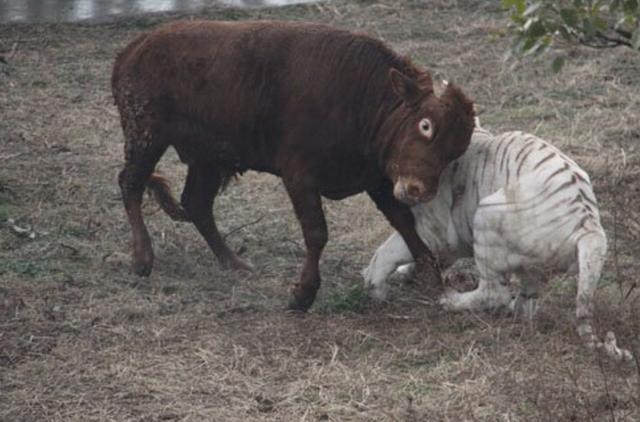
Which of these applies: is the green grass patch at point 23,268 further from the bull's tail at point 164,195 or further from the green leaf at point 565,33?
the green leaf at point 565,33

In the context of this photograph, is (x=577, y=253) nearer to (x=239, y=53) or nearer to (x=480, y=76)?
(x=239, y=53)

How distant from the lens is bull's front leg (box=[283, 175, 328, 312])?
7645 millimetres

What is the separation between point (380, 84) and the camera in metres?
7.59

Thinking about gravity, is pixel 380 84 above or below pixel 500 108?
above

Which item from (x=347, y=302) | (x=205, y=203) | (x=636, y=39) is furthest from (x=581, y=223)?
(x=205, y=203)

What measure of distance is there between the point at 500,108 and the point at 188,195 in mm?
3817

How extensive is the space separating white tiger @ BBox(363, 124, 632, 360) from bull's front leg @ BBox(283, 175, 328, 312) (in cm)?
33

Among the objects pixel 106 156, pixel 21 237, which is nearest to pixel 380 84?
pixel 21 237

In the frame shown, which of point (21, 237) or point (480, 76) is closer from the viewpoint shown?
point (21, 237)

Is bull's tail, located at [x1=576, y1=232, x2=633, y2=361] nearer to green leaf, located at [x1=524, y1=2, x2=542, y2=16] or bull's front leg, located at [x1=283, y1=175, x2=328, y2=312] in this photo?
bull's front leg, located at [x1=283, y1=175, x2=328, y2=312]

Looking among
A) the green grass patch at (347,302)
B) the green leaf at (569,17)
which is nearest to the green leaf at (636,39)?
the green leaf at (569,17)

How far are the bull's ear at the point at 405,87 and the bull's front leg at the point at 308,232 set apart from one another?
69cm

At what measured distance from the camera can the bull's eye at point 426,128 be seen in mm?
7297

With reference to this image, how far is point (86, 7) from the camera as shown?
1542 cm
